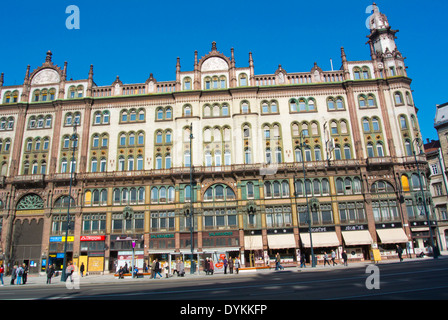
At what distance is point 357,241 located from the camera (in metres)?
41.8

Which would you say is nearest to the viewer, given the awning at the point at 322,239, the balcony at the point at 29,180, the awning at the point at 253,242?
the awning at the point at 322,239

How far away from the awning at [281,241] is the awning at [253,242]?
1.18 meters

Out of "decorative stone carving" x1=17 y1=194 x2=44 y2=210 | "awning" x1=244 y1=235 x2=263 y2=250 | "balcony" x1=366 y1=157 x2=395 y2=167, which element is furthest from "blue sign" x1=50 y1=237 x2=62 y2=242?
"balcony" x1=366 y1=157 x2=395 y2=167

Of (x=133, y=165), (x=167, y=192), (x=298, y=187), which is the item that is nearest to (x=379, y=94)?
(x=298, y=187)

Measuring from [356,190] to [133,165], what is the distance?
31.8 m

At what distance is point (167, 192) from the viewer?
45.8 m

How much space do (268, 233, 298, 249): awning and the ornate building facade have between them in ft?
0.43

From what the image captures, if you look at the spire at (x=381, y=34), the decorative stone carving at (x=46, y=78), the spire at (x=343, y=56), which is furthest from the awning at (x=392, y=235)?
the decorative stone carving at (x=46, y=78)

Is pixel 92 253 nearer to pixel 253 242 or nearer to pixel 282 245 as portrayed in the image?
pixel 253 242

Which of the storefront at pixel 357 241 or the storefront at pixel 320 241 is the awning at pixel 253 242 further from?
the storefront at pixel 357 241

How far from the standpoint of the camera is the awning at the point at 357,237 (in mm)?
41638

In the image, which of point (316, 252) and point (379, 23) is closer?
point (316, 252)

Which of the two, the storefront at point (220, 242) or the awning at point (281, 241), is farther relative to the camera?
the storefront at point (220, 242)
